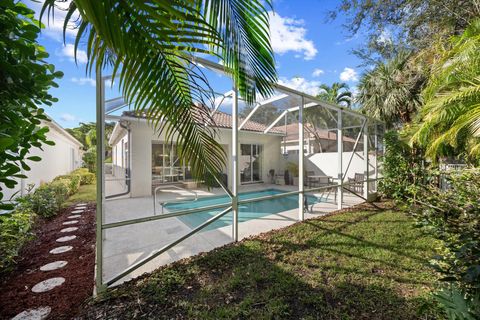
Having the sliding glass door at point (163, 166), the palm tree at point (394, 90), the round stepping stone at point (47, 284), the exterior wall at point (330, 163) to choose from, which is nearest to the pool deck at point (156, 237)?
the round stepping stone at point (47, 284)

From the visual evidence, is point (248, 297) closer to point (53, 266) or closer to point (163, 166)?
point (53, 266)

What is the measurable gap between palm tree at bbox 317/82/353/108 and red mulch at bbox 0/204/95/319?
70.7ft

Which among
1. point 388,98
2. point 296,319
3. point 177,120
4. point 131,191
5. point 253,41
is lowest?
point 296,319

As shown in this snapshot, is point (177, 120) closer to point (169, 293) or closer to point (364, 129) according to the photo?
point (169, 293)

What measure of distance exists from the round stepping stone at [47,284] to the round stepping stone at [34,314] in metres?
0.44

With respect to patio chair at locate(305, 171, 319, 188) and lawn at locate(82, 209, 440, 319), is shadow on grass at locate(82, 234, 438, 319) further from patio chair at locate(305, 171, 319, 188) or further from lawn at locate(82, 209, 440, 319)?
patio chair at locate(305, 171, 319, 188)

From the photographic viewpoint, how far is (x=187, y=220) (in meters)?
6.63

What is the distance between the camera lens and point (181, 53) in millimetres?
1631

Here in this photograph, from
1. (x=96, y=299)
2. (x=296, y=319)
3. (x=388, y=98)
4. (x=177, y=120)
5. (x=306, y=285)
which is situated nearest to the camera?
(x=177, y=120)

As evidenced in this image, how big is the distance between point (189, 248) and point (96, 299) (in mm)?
1834

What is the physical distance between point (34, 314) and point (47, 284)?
0.69m

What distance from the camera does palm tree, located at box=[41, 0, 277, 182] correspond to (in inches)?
46.3

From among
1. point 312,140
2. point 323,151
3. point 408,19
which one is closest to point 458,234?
point 408,19

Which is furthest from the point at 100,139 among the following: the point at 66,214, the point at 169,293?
the point at 66,214
